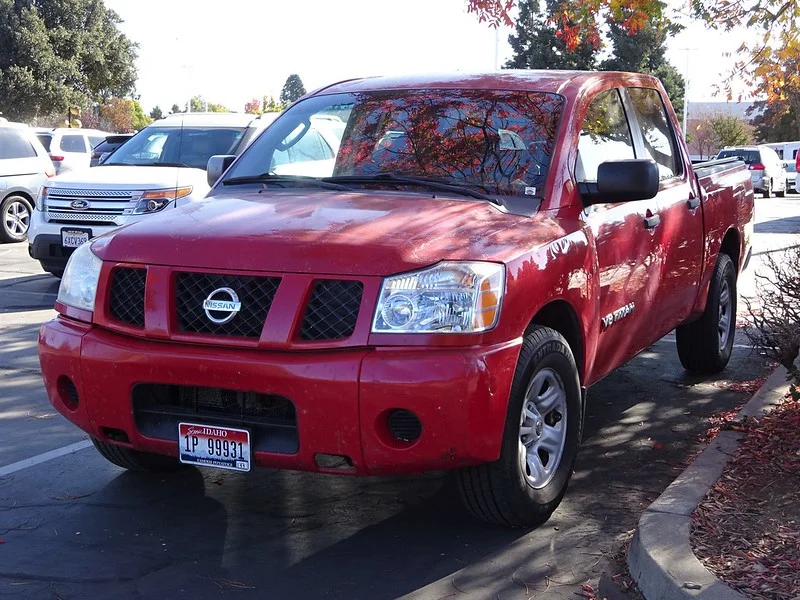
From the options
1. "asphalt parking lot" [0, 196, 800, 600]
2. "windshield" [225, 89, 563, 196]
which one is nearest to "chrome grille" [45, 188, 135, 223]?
"asphalt parking lot" [0, 196, 800, 600]

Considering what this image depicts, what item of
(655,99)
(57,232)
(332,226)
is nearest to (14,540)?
(332,226)

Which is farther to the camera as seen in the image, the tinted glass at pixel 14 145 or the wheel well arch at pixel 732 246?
the tinted glass at pixel 14 145

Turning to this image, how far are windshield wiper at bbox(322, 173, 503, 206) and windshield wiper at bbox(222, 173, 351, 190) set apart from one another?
6 cm

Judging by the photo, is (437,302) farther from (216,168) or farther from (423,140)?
(216,168)

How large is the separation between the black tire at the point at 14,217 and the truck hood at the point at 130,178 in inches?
185

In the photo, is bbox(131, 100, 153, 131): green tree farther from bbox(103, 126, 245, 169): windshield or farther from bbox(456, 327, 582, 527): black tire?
bbox(456, 327, 582, 527): black tire

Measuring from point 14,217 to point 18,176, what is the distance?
636mm

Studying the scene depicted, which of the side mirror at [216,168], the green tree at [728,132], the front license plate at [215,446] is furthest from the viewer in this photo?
the green tree at [728,132]

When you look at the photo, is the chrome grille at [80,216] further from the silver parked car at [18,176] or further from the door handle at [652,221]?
the door handle at [652,221]

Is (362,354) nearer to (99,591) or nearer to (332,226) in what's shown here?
(332,226)

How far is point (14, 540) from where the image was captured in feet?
14.2

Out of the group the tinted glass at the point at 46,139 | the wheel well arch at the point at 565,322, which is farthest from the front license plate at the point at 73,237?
the tinted glass at the point at 46,139

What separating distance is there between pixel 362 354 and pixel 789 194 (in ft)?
128

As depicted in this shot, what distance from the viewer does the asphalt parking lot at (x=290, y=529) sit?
12.9 feet
